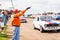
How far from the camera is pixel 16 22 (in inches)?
496

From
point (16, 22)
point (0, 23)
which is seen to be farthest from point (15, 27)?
point (0, 23)

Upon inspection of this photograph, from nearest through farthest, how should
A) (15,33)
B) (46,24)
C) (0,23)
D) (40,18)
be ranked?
1. (15,33)
2. (0,23)
3. (46,24)
4. (40,18)

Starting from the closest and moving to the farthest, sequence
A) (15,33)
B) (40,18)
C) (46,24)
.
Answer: (15,33) < (46,24) < (40,18)

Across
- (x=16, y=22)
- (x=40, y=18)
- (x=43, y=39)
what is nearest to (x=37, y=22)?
(x=40, y=18)

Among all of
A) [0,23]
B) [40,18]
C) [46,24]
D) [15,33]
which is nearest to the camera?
[15,33]

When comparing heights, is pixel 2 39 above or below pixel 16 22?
below

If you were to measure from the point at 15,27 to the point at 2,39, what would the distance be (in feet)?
11.4

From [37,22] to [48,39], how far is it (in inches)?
246

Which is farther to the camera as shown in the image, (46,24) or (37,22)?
(37,22)

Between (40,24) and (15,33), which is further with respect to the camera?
(40,24)

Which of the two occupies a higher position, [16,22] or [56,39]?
[16,22]

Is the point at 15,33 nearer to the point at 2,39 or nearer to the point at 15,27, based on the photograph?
the point at 15,27

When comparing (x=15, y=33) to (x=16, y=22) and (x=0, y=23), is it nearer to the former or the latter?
(x=16, y=22)

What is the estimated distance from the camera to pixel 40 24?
2159 cm
